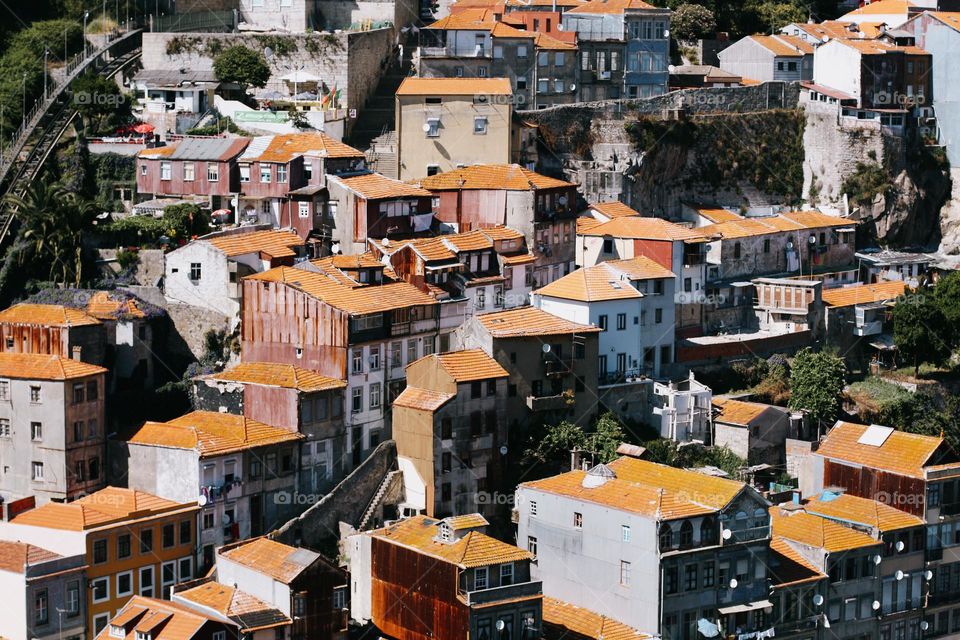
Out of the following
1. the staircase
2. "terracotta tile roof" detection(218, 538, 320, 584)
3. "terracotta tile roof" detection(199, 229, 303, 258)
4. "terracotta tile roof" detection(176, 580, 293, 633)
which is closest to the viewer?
Result: "terracotta tile roof" detection(176, 580, 293, 633)

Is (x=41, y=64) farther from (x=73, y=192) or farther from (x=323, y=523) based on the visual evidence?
(x=323, y=523)

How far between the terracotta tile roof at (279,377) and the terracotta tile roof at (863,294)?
1168 inches

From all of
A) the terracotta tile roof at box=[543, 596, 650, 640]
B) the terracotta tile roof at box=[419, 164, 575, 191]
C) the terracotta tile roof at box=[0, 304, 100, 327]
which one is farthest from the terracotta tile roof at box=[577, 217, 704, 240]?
the terracotta tile roof at box=[0, 304, 100, 327]

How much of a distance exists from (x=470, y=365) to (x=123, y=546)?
50.4 ft

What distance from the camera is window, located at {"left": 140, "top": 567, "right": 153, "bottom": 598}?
8500 cm

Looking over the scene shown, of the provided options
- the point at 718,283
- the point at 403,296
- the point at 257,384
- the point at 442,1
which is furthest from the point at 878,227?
the point at 257,384

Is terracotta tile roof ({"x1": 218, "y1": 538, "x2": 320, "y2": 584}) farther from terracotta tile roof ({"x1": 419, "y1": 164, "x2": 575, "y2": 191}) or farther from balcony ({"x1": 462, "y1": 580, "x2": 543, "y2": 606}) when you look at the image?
terracotta tile roof ({"x1": 419, "y1": 164, "x2": 575, "y2": 191})

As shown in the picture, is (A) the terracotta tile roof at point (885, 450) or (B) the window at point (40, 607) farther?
(A) the terracotta tile roof at point (885, 450)

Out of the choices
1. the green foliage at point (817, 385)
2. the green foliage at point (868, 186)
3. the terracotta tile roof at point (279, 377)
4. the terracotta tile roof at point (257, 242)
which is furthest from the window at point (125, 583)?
the green foliage at point (868, 186)

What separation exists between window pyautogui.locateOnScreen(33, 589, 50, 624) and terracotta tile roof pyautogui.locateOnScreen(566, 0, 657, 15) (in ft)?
164

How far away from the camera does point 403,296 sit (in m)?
94.2

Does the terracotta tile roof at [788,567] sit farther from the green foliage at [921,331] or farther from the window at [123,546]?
the window at [123,546]

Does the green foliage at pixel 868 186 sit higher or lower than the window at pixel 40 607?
higher

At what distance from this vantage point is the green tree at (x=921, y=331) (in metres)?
107
